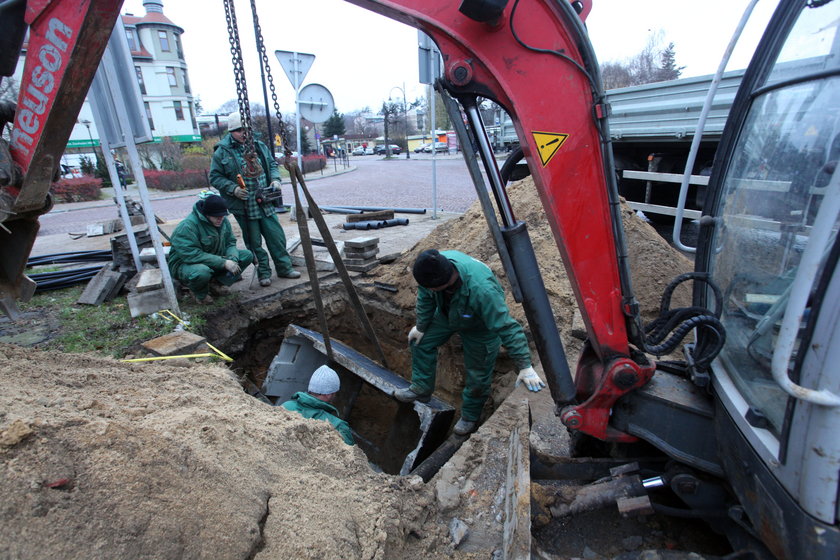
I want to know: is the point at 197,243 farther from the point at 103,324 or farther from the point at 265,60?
the point at 265,60

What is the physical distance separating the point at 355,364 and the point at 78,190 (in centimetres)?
1816

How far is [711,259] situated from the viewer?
83.4 inches

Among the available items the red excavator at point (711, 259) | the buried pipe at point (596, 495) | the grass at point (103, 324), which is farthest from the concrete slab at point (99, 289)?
the buried pipe at point (596, 495)

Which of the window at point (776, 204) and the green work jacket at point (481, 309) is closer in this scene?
the window at point (776, 204)

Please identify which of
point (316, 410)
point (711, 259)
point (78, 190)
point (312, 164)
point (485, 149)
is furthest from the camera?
point (312, 164)

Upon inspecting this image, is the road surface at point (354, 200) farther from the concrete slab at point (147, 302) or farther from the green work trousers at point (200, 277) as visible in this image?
the concrete slab at point (147, 302)

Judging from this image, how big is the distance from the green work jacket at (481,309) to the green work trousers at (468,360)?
0.32ft

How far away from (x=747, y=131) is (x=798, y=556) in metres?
1.55

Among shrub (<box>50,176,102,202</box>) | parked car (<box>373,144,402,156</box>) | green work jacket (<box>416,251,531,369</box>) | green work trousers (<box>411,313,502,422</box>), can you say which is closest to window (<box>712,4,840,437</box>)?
green work jacket (<box>416,251,531,369</box>)

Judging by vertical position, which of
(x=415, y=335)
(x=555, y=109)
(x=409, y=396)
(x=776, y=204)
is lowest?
(x=409, y=396)

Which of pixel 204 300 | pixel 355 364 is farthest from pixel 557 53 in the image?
pixel 204 300

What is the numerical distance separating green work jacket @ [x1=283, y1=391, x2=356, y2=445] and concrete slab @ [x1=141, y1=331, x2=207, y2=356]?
1.16 meters

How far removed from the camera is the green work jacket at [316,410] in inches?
122

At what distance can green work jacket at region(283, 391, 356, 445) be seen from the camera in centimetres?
311
